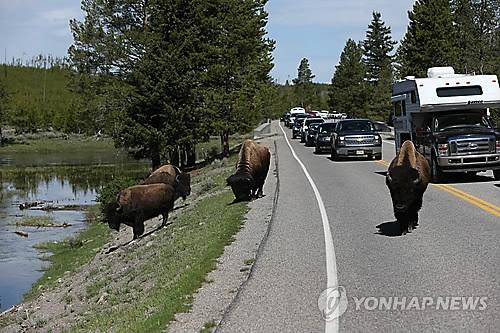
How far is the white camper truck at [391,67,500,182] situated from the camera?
22.5m

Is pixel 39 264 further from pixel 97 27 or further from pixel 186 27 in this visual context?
pixel 97 27

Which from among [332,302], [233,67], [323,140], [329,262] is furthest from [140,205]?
[233,67]

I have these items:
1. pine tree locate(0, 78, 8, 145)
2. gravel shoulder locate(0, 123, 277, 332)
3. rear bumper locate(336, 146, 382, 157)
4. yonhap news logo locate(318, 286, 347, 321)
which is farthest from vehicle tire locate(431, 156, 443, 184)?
pine tree locate(0, 78, 8, 145)

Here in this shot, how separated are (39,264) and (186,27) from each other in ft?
69.0

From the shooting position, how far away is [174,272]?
13.6 meters

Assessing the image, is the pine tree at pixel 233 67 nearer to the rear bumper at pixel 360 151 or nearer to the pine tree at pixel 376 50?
the rear bumper at pixel 360 151

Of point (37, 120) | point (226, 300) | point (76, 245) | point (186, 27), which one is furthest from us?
point (37, 120)

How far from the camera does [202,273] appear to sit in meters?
11.7

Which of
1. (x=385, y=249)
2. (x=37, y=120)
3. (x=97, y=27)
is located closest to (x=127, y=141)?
(x=97, y=27)

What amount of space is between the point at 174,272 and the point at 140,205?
30.8 ft

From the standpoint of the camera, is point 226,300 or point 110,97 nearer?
point 226,300

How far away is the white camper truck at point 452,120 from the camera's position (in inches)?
886

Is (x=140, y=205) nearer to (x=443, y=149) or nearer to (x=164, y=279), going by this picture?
(x=443, y=149)

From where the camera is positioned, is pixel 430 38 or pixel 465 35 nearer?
pixel 430 38
